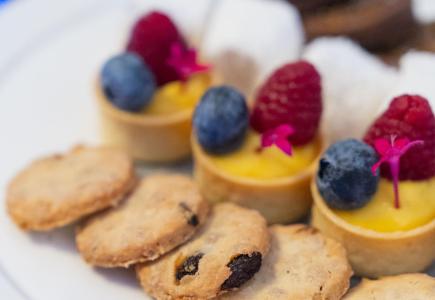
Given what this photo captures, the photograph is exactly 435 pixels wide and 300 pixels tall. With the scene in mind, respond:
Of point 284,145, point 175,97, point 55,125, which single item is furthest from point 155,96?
point 284,145

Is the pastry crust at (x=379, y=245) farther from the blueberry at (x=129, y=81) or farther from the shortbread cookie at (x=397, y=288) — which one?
the blueberry at (x=129, y=81)

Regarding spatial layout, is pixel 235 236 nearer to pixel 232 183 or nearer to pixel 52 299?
pixel 232 183

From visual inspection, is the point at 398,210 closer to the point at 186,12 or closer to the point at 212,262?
the point at 212,262

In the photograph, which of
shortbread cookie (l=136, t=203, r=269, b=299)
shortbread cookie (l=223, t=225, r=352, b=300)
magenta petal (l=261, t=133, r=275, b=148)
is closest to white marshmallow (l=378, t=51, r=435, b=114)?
magenta petal (l=261, t=133, r=275, b=148)

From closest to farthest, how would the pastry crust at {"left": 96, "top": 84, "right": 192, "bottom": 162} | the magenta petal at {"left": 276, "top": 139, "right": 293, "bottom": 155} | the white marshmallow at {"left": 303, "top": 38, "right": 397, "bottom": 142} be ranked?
the magenta petal at {"left": 276, "top": 139, "right": 293, "bottom": 155}
the white marshmallow at {"left": 303, "top": 38, "right": 397, "bottom": 142}
the pastry crust at {"left": 96, "top": 84, "right": 192, "bottom": 162}

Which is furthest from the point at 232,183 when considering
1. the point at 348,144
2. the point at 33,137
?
the point at 33,137

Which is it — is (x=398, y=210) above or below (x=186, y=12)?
below

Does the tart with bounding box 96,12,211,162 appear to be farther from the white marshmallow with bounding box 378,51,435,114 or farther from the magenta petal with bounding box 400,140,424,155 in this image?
the magenta petal with bounding box 400,140,424,155

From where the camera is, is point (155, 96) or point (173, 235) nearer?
point (173, 235)
